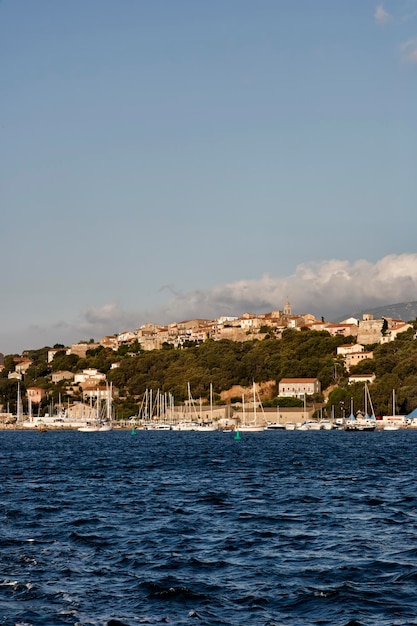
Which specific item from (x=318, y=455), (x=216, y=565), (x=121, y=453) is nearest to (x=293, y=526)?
(x=216, y=565)

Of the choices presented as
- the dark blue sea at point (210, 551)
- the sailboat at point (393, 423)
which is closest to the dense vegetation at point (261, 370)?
the sailboat at point (393, 423)

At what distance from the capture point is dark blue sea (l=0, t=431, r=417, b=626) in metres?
15.8

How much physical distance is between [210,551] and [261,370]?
145 meters

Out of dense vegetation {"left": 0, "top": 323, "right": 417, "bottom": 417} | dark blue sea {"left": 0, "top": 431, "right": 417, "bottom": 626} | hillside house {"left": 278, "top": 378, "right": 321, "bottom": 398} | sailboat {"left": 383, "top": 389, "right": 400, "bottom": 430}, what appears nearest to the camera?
dark blue sea {"left": 0, "top": 431, "right": 417, "bottom": 626}

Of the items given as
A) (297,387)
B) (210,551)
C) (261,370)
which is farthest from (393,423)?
(210,551)

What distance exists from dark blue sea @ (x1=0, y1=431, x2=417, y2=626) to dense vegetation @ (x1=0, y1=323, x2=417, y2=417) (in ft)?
320

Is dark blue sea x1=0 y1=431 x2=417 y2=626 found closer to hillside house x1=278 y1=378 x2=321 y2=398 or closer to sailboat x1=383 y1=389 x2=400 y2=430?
sailboat x1=383 y1=389 x2=400 y2=430

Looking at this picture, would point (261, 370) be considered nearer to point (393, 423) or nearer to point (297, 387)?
point (297, 387)

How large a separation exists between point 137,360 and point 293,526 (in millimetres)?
163334

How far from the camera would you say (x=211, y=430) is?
126 meters

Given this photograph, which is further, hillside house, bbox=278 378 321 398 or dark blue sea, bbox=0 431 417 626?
hillside house, bbox=278 378 321 398

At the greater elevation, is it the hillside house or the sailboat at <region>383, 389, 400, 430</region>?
the hillside house

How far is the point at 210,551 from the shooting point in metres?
21.2

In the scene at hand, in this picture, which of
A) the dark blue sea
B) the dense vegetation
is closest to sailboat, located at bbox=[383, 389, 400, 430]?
the dense vegetation
